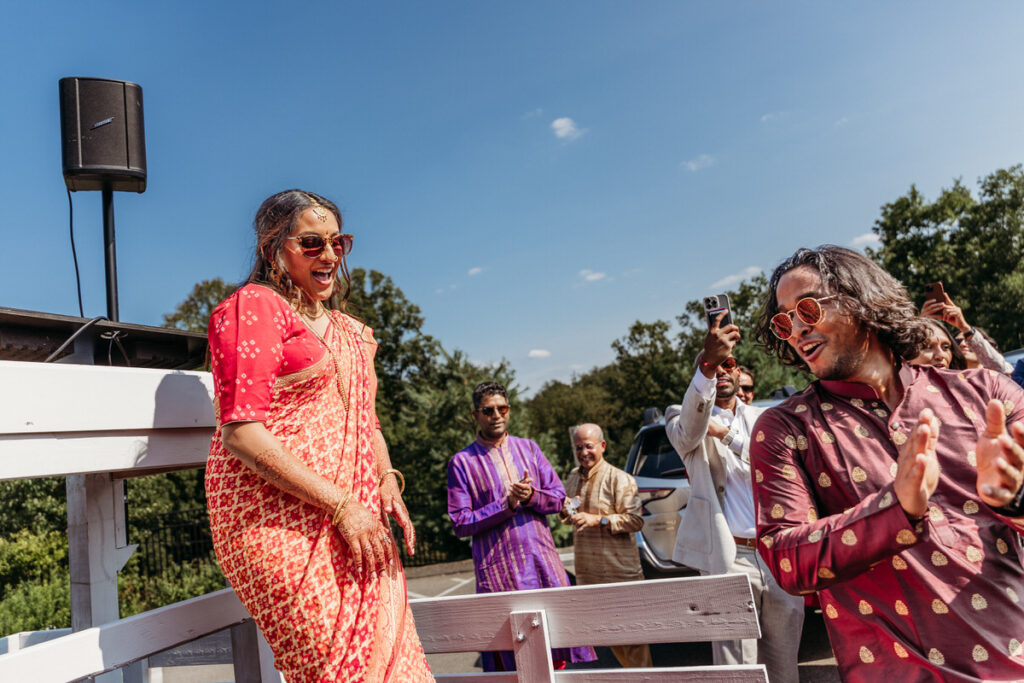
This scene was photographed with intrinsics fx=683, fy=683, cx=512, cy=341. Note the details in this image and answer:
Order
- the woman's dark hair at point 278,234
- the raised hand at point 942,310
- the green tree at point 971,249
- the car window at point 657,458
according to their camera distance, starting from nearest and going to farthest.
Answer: the woman's dark hair at point 278,234
the raised hand at point 942,310
the car window at point 657,458
the green tree at point 971,249

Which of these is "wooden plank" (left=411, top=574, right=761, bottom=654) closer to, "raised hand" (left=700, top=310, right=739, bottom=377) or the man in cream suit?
"raised hand" (left=700, top=310, right=739, bottom=377)

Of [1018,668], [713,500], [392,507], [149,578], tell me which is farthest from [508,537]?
[149,578]

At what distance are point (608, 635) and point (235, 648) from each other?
1.17m

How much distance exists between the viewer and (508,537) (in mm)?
3805

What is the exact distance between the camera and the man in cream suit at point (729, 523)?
3.87m

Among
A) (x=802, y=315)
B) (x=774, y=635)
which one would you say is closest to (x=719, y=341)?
(x=802, y=315)

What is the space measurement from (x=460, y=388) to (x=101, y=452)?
432 inches

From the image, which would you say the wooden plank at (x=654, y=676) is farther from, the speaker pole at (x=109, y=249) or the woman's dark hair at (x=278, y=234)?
the speaker pole at (x=109, y=249)

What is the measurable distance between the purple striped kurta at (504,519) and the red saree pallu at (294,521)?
197 cm

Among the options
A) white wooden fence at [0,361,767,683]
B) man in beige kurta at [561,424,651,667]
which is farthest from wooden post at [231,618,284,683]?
man in beige kurta at [561,424,651,667]

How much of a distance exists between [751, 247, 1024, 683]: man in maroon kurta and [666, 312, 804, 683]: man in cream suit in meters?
2.10

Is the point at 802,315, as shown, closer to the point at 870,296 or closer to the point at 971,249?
the point at 870,296

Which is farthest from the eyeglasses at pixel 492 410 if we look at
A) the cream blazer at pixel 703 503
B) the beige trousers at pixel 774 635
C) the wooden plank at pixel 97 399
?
the wooden plank at pixel 97 399

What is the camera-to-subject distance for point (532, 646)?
206cm
